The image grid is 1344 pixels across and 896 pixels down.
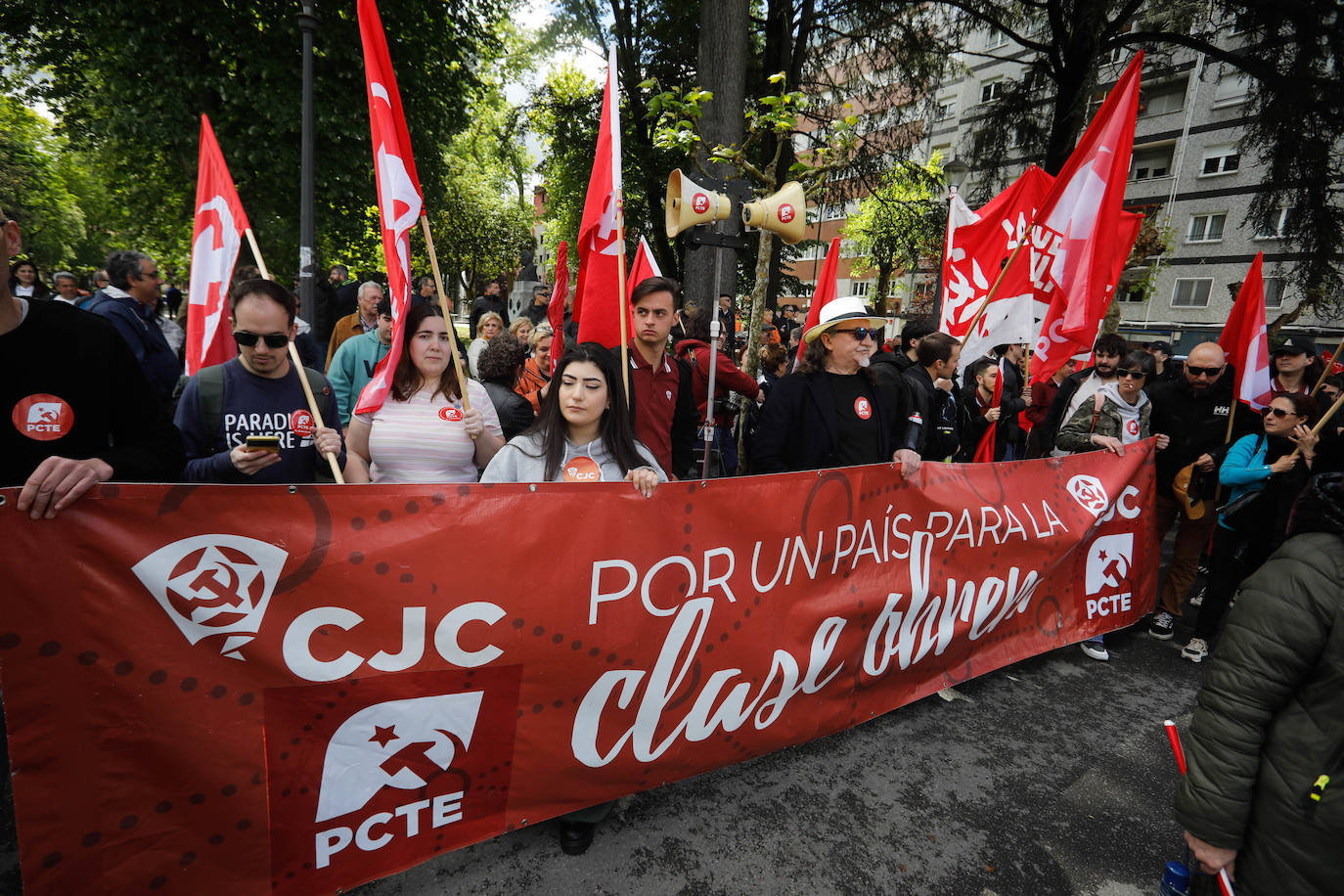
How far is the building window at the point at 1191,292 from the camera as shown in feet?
88.7

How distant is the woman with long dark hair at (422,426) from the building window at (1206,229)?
3426 centimetres

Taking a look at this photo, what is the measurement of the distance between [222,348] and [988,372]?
539 centimetres

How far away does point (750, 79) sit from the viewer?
15.7 m

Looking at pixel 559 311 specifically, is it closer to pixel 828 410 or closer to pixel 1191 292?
pixel 828 410

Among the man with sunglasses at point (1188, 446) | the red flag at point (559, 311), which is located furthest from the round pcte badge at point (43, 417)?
the man with sunglasses at point (1188, 446)

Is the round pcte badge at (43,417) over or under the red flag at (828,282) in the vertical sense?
under

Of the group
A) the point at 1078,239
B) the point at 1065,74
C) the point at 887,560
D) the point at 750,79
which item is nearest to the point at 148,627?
the point at 887,560

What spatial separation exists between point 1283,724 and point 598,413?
2127mm

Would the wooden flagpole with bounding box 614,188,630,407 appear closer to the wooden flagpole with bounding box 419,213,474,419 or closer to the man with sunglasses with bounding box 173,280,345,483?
the wooden flagpole with bounding box 419,213,474,419

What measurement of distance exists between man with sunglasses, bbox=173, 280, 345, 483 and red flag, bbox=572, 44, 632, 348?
144 centimetres

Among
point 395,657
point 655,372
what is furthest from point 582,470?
point 655,372

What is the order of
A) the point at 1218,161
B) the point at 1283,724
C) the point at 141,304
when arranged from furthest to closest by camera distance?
the point at 1218,161, the point at 141,304, the point at 1283,724

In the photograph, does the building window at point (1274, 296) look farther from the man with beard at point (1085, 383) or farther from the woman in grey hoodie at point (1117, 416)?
the woman in grey hoodie at point (1117, 416)

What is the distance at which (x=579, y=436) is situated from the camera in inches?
102
